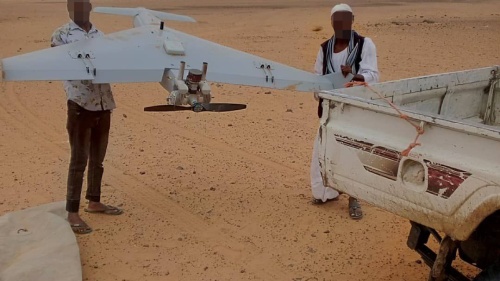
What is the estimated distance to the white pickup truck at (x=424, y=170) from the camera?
11.0 feet

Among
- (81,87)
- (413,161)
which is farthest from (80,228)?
(413,161)

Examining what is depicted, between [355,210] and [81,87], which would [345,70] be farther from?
[81,87]

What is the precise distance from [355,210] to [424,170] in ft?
8.24

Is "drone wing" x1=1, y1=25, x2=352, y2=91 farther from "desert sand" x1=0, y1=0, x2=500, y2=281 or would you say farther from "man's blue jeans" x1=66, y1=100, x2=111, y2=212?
"desert sand" x1=0, y1=0, x2=500, y2=281

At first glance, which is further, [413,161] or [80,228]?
[80,228]

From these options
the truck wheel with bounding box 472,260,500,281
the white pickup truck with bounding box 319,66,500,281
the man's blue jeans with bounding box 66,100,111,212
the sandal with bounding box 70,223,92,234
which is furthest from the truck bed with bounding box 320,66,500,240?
the sandal with bounding box 70,223,92,234

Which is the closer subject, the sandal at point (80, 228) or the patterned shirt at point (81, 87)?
the patterned shirt at point (81, 87)

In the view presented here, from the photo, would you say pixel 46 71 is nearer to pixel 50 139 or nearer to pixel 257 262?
pixel 257 262

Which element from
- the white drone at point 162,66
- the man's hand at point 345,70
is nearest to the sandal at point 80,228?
the white drone at point 162,66

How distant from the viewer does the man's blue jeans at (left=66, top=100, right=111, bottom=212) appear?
5.31 meters

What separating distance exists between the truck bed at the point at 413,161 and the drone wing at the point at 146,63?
852 mm

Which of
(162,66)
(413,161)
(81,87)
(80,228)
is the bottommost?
(80,228)

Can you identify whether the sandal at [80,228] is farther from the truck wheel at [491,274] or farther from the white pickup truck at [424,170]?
the truck wheel at [491,274]

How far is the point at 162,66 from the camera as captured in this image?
4.79 metres
